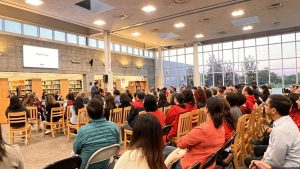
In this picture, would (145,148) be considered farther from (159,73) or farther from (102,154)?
(159,73)

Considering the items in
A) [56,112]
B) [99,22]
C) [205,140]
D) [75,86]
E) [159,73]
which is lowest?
[56,112]

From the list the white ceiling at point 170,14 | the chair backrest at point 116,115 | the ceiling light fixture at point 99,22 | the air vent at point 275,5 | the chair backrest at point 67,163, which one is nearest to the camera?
the chair backrest at point 67,163

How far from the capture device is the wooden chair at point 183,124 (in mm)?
3691

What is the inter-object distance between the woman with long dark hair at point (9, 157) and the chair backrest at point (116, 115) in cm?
373

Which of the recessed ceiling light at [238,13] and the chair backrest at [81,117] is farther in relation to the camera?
the recessed ceiling light at [238,13]

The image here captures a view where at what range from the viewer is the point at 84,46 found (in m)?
13.3

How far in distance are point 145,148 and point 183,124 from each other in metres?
2.47

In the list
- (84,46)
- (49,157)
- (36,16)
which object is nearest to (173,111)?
(49,157)

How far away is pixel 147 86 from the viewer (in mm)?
18094

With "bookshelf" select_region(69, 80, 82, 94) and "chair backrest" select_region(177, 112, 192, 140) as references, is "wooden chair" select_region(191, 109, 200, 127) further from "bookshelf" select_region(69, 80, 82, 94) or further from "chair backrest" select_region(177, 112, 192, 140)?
"bookshelf" select_region(69, 80, 82, 94)

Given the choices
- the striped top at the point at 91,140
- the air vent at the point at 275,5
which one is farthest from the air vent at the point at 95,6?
A: the striped top at the point at 91,140

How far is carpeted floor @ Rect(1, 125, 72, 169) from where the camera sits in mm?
4297

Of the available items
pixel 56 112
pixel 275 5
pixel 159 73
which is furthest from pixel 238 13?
pixel 159 73

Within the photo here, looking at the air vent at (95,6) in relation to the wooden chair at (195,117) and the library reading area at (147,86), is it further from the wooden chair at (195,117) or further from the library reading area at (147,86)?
the wooden chair at (195,117)
